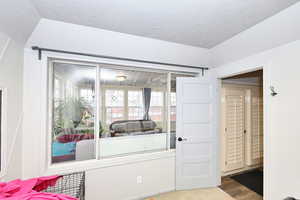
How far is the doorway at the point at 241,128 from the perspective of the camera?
2965mm

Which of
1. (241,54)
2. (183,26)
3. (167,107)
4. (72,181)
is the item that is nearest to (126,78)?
(167,107)

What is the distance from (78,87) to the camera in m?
2.05

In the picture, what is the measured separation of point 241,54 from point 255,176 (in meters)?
2.70

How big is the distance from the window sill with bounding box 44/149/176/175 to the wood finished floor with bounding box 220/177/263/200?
1212 mm

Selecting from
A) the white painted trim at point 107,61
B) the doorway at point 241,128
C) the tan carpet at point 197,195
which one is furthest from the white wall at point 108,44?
the tan carpet at point 197,195

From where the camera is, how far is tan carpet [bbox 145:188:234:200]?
221 cm

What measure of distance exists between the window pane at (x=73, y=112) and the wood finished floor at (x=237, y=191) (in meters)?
2.46

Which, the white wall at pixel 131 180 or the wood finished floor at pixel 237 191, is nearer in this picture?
the white wall at pixel 131 180

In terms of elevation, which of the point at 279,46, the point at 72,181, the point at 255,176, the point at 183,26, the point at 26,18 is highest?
the point at 183,26

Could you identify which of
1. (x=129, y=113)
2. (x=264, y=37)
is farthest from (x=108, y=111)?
(x=264, y=37)

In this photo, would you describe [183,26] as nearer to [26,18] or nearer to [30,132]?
[26,18]

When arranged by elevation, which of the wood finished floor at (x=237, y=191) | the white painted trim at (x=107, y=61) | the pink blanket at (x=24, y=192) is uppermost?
the white painted trim at (x=107, y=61)

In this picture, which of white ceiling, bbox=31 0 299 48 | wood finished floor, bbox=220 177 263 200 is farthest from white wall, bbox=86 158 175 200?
white ceiling, bbox=31 0 299 48

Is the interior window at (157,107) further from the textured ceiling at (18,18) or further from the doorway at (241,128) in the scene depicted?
the textured ceiling at (18,18)
